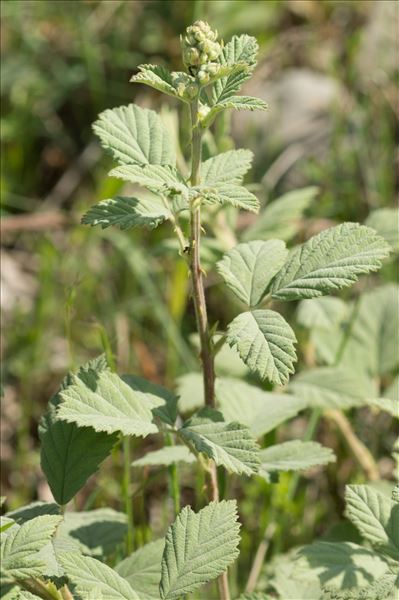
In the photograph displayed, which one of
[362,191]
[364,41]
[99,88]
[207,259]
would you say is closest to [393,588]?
[207,259]

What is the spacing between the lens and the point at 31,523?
1160 mm

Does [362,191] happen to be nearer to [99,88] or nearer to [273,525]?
[99,88]

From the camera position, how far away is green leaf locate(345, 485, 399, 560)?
1358 mm

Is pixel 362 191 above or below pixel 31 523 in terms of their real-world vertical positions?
above

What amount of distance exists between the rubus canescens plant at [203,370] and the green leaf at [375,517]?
115 millimetres

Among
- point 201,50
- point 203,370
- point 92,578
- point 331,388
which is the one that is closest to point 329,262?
point 203,370

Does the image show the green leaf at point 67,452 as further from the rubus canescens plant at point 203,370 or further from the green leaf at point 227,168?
the green leaf at point 227,168

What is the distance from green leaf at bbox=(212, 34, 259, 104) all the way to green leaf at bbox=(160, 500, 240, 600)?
1.97 ft

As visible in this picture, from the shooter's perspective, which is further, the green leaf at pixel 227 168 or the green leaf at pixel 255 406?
the green leaf at pixel 255 406

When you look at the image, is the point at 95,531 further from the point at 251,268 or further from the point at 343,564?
the point at 251,268

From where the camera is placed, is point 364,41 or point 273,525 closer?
point 273,525

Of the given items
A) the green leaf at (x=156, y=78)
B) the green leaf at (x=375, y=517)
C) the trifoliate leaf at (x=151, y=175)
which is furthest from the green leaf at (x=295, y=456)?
the green leaf at (x=156, y=78)

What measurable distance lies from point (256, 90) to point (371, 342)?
1.82 meters

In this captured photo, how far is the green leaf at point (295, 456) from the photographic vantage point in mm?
1522
